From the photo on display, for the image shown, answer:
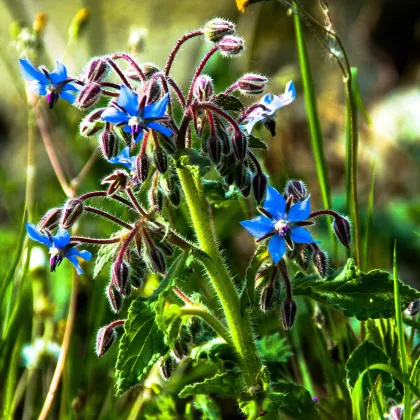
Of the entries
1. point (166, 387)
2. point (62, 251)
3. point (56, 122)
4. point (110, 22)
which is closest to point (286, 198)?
point (62, 251)

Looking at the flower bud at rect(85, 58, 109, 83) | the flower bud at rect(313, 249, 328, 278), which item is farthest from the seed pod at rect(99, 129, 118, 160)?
the flower bud at rect(313, 249, 328, 278)

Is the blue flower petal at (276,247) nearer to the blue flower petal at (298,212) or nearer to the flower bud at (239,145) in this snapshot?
the blue flower petal at (298,212)

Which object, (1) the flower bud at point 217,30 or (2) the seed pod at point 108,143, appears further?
(1) the flower bud at point 217,30

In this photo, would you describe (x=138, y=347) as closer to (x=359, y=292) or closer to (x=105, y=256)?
(x=105, y=256)

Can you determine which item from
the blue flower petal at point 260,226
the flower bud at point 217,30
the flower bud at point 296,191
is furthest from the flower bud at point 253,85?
the blue flower petal at point 260,226

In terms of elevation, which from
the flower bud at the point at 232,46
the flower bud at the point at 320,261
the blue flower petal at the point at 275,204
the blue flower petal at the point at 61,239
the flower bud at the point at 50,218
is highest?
the flower bud at the point at 232,46

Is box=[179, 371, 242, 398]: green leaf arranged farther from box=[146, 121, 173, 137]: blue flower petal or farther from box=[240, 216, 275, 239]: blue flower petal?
box=[146, 121, 173, 137]: blue flower petal
